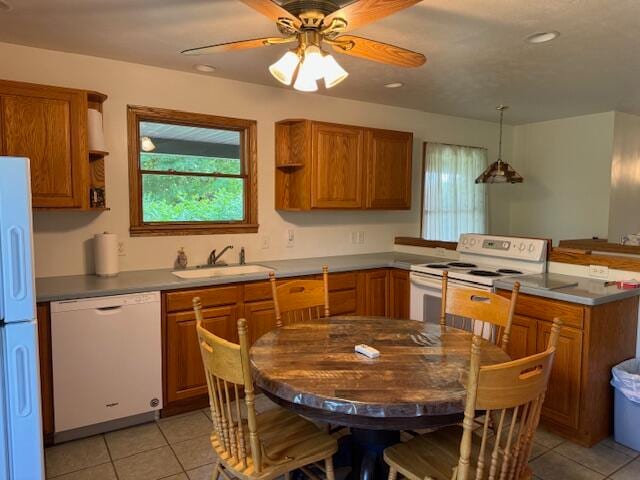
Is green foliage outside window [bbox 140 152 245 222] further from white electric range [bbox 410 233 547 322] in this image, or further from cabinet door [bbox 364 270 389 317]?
white electric range [bbox 410 233 547 322]

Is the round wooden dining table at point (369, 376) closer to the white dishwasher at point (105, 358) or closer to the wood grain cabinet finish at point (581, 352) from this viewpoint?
the wood grain cabinet finish at point (581, 352)

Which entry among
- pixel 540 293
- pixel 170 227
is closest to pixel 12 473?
pixel 170 227

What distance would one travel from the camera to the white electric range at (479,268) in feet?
10.4

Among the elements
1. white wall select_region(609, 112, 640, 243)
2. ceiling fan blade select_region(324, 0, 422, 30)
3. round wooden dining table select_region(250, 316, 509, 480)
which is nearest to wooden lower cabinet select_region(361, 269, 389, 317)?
round wooden dining table select_region(250, 316, 509, 480)

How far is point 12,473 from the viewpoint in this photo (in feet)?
6.10

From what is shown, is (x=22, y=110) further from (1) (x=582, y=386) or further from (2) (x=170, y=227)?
(1) (x=582, y=386)

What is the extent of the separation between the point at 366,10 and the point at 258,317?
213 cm

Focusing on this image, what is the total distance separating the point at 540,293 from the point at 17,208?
274cm

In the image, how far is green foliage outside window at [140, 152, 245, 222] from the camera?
3.32 m

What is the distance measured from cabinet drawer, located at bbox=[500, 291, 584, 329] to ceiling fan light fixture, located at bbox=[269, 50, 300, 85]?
6.40ft

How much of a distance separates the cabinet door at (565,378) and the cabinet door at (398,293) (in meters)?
1.19

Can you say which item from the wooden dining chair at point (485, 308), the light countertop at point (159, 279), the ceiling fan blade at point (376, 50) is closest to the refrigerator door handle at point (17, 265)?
the light countertop at point (159, 279)

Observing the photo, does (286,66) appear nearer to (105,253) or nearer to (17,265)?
(17,265)

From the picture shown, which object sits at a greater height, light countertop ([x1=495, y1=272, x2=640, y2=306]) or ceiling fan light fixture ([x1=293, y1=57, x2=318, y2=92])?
ceiling fan light fixture ([x1=293, y1=57, x2=318, y2=92])
